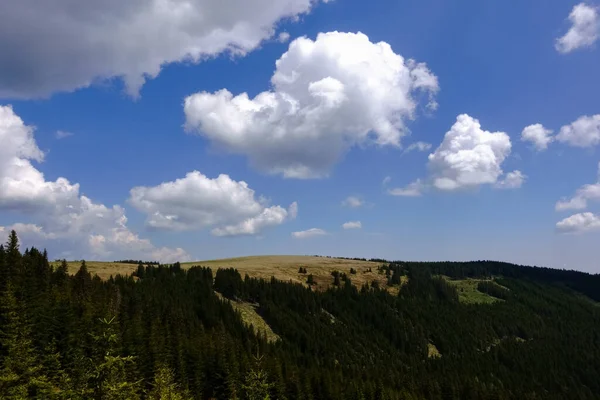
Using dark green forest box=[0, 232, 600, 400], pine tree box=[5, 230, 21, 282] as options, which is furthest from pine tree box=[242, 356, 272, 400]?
pine tree box=[5, 230, 21, 282]

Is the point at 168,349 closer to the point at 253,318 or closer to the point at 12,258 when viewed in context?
the point at 12,258

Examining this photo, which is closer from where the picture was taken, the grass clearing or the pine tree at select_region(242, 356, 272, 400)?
the pine tree at select_region(242, 356, 272, 400)

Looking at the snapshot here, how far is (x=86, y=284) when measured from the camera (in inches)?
5349

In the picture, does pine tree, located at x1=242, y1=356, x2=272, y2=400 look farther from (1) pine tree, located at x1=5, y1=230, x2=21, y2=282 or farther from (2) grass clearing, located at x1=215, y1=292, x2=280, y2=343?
(2) grass clearing, located at x1=215, y1=292, x2=280, y2=343

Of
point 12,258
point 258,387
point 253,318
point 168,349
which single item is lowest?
point 253,318

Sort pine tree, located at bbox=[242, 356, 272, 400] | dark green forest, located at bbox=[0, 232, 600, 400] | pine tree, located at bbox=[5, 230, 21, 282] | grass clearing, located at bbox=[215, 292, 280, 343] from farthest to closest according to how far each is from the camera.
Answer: grass clearing, located at bbox=[215, 292, 280, 343] → pine tree, located at bbox=[5, 230, 21, 282] → pine tree, located at bbox=[242, 356, 272, 400] → dark green forest, located at bbox=[0, 232, 600, 400]

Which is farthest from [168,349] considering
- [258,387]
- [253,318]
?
[253,318]

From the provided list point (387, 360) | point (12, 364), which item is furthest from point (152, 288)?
point (12, 364)

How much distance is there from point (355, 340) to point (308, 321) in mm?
24425

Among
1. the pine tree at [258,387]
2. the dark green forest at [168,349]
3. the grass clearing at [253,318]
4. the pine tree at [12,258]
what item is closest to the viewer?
the dark green forest at [168,349]

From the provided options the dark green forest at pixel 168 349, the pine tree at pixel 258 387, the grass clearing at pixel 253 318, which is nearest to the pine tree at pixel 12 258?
the dark green forest at pixel 168 349

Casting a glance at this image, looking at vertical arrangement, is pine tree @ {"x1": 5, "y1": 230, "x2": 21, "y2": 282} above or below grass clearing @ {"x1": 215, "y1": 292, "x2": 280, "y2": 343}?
above

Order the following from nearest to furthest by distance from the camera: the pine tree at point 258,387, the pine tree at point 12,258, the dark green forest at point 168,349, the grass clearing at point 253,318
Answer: the dark green forest at point 168,349 → the pine tree at point 258,387 → the pine tree at point 12,258 → the grass clearing at point 253,318

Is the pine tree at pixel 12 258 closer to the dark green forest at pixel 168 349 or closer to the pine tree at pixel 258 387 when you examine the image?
the dark green forest at pixel 168 349
